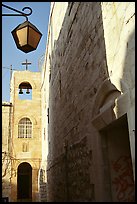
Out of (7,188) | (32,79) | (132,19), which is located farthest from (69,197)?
(32,79)

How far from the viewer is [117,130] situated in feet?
14.0

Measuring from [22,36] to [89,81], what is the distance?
1.65 m

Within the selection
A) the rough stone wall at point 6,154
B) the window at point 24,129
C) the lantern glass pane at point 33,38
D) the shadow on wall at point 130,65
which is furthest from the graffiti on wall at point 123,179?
the window at point 24,129

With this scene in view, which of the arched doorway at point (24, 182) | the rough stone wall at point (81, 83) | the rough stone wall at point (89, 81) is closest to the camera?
the rough stone wall at point (89, 81)

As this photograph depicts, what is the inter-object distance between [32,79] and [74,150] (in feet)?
47.6

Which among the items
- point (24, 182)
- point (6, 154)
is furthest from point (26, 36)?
point (24, 182)

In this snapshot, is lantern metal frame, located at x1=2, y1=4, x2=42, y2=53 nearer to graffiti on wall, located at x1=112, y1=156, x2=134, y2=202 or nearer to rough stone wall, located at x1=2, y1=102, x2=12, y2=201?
graffiti on wall, located at x1=112, y1=156, x2=134, y2=202

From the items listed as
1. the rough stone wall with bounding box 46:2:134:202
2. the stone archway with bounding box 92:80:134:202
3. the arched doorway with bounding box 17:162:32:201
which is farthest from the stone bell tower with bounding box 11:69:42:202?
the stone archway with bounding box 92:80:134:202

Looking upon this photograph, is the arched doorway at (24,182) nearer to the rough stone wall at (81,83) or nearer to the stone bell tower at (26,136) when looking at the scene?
the stone bell tower at (26,136)

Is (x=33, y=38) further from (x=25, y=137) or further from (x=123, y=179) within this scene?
(x=25, y=137)

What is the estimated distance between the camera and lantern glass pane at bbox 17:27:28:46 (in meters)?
3.78

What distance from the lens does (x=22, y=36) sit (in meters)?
3.80

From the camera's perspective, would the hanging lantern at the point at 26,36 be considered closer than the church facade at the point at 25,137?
Yes

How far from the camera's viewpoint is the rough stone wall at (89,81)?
3.58 meters
